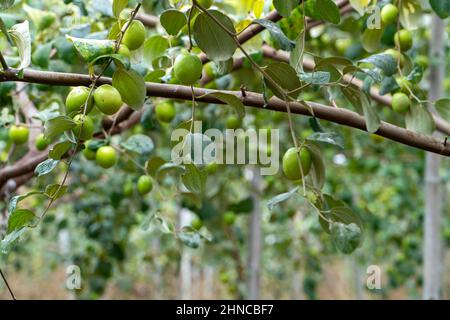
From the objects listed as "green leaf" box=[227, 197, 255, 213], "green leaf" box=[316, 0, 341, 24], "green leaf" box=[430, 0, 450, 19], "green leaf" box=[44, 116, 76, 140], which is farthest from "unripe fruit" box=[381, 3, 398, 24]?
"green leaf" box=[227, 197, 255, 213]

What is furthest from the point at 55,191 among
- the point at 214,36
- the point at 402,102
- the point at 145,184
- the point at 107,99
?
the point at 402,102

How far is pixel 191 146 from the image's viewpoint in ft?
2.10

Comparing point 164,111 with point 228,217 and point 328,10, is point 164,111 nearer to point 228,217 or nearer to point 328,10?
point 328,10

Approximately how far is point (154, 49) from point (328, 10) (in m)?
0.26

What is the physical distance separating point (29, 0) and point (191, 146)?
0.71m

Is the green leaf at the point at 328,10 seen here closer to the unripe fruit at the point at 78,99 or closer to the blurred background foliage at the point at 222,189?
the blurred background foliage at the point at 222,189

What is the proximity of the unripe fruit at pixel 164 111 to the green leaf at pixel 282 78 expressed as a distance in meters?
0.35

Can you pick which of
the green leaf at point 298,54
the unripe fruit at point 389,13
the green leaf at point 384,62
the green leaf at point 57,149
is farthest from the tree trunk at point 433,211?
the green leaf at point 57,149

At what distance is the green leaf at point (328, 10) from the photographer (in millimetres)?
698

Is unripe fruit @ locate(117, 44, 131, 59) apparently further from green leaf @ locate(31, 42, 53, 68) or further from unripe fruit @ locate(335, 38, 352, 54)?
unripe fruit @ locate(335, 38, 352, 54)
